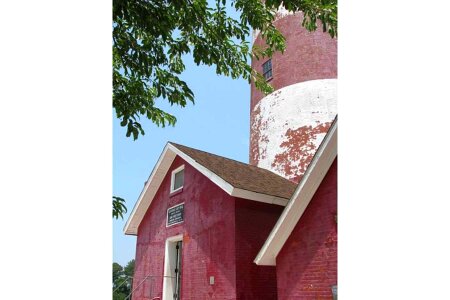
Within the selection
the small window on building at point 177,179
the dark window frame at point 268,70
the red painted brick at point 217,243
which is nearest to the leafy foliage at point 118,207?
the red painted brick at point 217,243

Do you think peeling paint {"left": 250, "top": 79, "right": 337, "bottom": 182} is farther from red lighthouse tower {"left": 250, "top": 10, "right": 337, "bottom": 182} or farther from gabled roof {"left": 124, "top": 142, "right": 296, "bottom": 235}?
gabled roof {"left": 124, "top": 142, "right": 296, "bottom": 235}

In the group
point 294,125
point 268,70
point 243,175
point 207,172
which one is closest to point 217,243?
point 207,172

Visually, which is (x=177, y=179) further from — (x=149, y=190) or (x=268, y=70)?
(x=268, y=70)

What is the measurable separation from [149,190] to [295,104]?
5.18 meters

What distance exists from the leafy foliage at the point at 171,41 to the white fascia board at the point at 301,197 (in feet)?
4.55

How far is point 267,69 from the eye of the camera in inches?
539

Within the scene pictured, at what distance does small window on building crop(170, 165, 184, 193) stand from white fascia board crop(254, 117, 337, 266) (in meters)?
4.59

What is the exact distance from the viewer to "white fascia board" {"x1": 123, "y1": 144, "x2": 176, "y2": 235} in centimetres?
1085

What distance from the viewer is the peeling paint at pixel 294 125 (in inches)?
449
